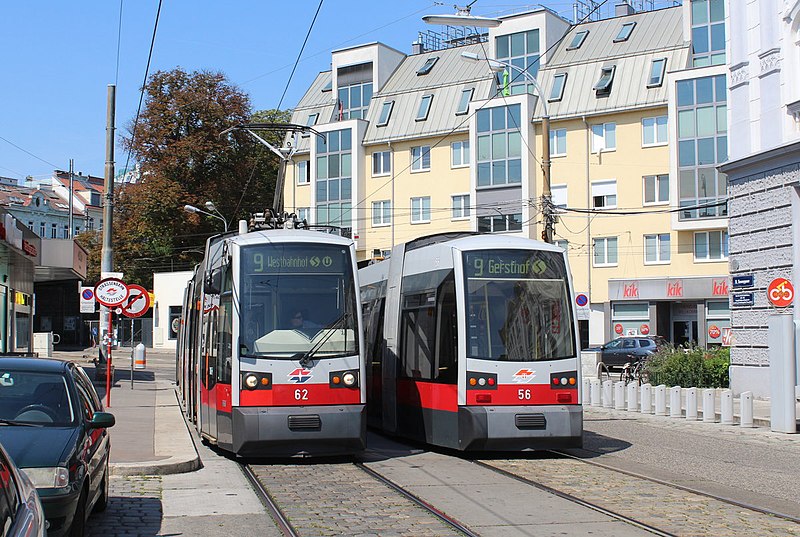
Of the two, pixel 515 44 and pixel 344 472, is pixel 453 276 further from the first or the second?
pixel 515 44

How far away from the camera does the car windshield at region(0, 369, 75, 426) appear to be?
848 centimetres

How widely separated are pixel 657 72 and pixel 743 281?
26488 mm

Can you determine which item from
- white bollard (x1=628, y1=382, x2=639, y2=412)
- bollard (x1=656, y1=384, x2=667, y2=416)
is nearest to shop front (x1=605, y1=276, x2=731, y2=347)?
white bollard (x1=628, y1=382, x2=639, y2=412)

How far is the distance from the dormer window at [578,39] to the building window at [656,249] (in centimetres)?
1093

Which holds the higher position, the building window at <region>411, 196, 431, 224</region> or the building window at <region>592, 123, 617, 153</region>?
the building window at <region>592, 123, 617, 153</region>

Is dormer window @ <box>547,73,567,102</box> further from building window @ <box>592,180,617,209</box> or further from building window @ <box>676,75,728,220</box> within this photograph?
building window @ <box>676,75,728,220</box>

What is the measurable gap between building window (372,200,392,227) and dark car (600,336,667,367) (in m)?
19.2

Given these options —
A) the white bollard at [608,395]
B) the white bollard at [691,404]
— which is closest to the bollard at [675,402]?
the white bollard at [691,404]

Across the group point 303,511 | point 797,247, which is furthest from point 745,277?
point 303,511

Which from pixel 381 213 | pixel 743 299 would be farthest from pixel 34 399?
pixel 381 213

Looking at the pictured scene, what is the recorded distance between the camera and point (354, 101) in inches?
2464

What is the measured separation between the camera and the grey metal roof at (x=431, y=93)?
56625 millimetres

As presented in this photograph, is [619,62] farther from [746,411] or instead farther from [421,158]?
[746,411]

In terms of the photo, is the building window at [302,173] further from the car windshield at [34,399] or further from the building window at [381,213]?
the car windshield at [34,399]
